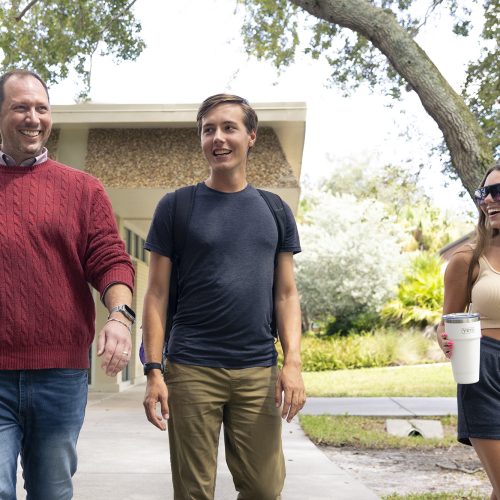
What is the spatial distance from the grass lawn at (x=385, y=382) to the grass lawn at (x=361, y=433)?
439cm

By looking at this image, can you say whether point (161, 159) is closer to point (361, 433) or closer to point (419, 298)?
point (361, 433)

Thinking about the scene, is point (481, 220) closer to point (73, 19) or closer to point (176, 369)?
point (176, 369)

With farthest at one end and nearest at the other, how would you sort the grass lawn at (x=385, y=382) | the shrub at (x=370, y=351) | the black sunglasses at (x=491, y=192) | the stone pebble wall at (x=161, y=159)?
the shrub at (x=370, y=351), the grass lawn at (x=385, y=382), the stone pebble wall at (x=161, y=159), the black sunglasses at (x=491, y=192)

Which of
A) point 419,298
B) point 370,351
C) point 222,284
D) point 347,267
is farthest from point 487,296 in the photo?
point 347,267

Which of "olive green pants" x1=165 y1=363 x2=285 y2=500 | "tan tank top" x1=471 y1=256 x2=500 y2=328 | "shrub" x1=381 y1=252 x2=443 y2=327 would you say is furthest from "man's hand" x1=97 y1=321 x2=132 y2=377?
"shrub" x1=381 y1=252 x2=443 y2=327

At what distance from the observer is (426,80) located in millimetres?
8695

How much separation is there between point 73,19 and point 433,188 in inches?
240

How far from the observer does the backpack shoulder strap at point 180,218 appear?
3611 mm

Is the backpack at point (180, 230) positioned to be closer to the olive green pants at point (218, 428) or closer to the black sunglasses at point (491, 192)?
the olive green pants at point (218, 428)

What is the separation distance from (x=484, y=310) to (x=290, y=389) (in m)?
0.99

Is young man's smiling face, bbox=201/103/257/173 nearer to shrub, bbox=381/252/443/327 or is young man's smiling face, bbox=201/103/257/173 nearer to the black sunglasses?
the black sunglasses

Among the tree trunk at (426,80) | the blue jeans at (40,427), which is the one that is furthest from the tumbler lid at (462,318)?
the tree trunk at (426,80)

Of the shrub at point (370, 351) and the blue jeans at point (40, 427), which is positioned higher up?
the blue jeans at point (40, 427)

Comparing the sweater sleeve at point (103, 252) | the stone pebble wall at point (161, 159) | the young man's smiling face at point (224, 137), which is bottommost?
the sweater sleeve at point (103, 252)
